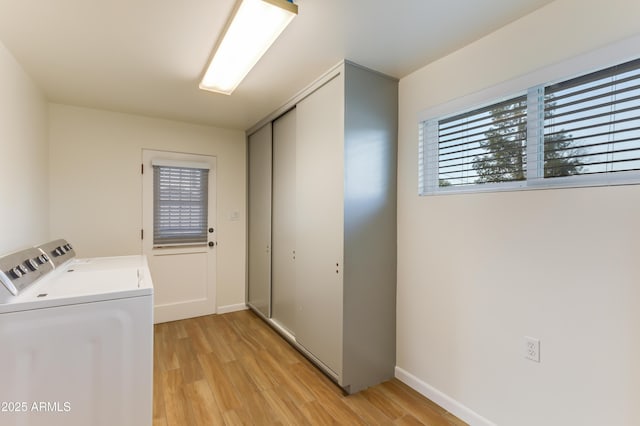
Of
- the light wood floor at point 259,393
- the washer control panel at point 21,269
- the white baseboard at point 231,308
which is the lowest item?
the light wood floor at point 259,393

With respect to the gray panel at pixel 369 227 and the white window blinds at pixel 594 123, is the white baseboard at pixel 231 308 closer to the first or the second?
the gray panel at pixel 369 227

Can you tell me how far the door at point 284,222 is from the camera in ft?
9.52

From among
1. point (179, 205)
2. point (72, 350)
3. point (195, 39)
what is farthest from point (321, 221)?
point (179, 205)

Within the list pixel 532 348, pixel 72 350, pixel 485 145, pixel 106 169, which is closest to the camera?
pixel 72 350

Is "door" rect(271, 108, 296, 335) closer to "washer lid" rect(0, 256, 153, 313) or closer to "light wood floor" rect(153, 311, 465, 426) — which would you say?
"light wood floor" rect(153, 311, 465, 426)

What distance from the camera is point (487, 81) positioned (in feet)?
5.93

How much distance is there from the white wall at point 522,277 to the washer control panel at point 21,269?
223 cm

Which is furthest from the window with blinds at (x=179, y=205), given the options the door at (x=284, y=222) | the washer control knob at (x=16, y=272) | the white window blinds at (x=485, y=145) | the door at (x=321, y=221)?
the white window blinds at (x=485, y=145)

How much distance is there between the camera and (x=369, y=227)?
2221 mm

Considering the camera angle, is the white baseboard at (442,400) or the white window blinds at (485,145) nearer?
the white window blinds at (485,145)

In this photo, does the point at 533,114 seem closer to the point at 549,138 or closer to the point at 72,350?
the point at 549,138

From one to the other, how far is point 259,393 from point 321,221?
1329mm

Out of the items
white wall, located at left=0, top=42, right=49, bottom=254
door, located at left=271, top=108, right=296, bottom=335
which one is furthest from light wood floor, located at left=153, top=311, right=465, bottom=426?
white wall, located at left=0, top=42, right=49, bottom=254

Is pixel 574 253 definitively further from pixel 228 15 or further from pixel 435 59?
pixel 228 15
